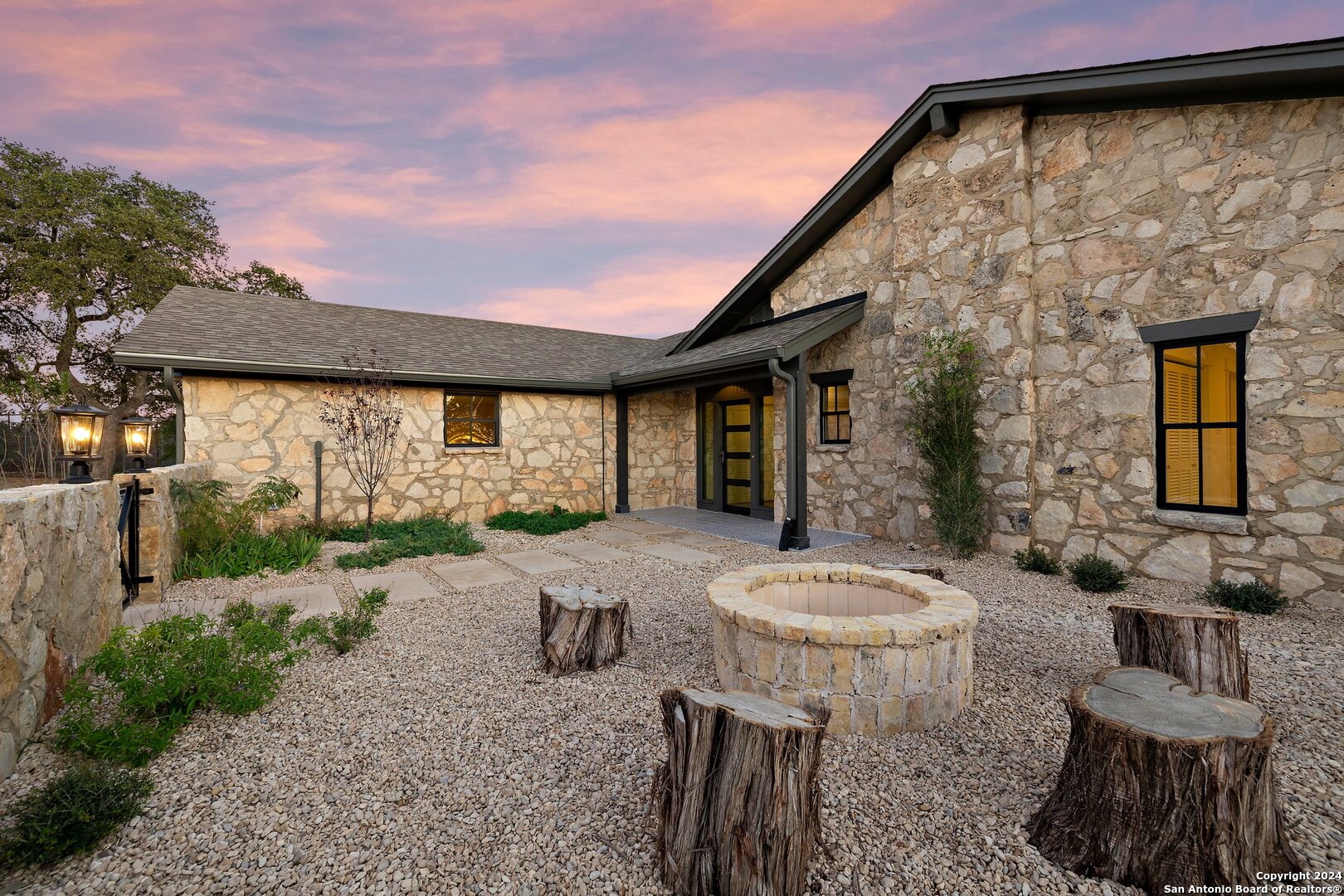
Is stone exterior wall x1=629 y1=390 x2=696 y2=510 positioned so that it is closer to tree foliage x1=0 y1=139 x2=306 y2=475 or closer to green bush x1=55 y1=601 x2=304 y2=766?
green bush x1=55 y1=601 x2=304 y2=766

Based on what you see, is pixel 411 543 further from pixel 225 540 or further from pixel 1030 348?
pixel 1030 348

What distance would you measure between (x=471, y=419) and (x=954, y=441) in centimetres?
793

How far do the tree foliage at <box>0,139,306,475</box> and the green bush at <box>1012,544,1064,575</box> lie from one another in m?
19.8

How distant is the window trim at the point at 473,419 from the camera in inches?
395

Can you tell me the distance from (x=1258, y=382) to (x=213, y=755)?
25.9 feet

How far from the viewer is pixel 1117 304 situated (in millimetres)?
5770

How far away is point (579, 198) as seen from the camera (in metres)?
11.6

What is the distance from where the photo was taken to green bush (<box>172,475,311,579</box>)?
628cm

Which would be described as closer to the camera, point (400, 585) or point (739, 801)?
point (739, 801)

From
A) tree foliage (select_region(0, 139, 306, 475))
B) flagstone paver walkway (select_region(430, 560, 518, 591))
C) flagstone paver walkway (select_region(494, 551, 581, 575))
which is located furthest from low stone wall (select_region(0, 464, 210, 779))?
tree foliage (select_region(0, 139, 306, 475))

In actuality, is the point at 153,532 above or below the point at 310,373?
below

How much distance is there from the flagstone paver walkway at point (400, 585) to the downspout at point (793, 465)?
4.41 metres

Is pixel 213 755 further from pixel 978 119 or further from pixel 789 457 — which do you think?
pixel 978 119

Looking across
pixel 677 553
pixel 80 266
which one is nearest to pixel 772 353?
pixel 677 553
